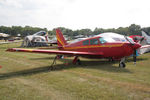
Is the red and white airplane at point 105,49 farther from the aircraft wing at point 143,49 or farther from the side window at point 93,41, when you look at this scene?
the aircraft wing at point 143,49

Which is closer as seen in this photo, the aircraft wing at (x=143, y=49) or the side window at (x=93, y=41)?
the side window at (x=93, y=41)

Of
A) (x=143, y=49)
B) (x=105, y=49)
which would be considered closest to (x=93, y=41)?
(x=105, y=49)

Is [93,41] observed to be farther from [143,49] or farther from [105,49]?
[143,49]

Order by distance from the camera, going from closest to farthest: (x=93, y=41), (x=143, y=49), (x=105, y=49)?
(x=105, y=49), (x=93, y=41), (x=143, y=49)

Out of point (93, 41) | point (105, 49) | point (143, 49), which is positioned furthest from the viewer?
point (143, 49)

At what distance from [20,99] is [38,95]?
550 mm

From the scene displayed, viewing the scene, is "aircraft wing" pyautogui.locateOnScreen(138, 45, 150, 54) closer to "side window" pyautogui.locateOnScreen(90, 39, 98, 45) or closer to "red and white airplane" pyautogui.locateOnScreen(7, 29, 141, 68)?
"red and white airplane" pyautogui.locateOnScreen(7, 29, 141, 68)

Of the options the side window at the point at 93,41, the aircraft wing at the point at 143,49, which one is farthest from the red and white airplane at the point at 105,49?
the aircraft wing at the point at 143,49

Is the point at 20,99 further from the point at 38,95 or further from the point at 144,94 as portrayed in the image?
the point at 144,94

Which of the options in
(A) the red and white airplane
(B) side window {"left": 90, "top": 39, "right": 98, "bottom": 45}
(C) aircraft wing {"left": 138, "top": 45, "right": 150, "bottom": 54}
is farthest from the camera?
(C) aircraft wing {"left": 138, "top": 45, "right": 150, "bottom": 54}

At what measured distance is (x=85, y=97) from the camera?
13.3 ft

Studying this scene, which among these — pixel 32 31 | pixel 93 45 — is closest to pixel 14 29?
pixel 32 31

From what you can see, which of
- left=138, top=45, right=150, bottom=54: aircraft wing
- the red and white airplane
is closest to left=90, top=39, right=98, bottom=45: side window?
the red and white airplane

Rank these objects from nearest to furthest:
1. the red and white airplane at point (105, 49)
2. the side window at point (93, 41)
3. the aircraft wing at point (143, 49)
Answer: the red and white airplane at point (105, 49) < the side window at point (93, 41) < the aircraft wing at point (143, 49)
